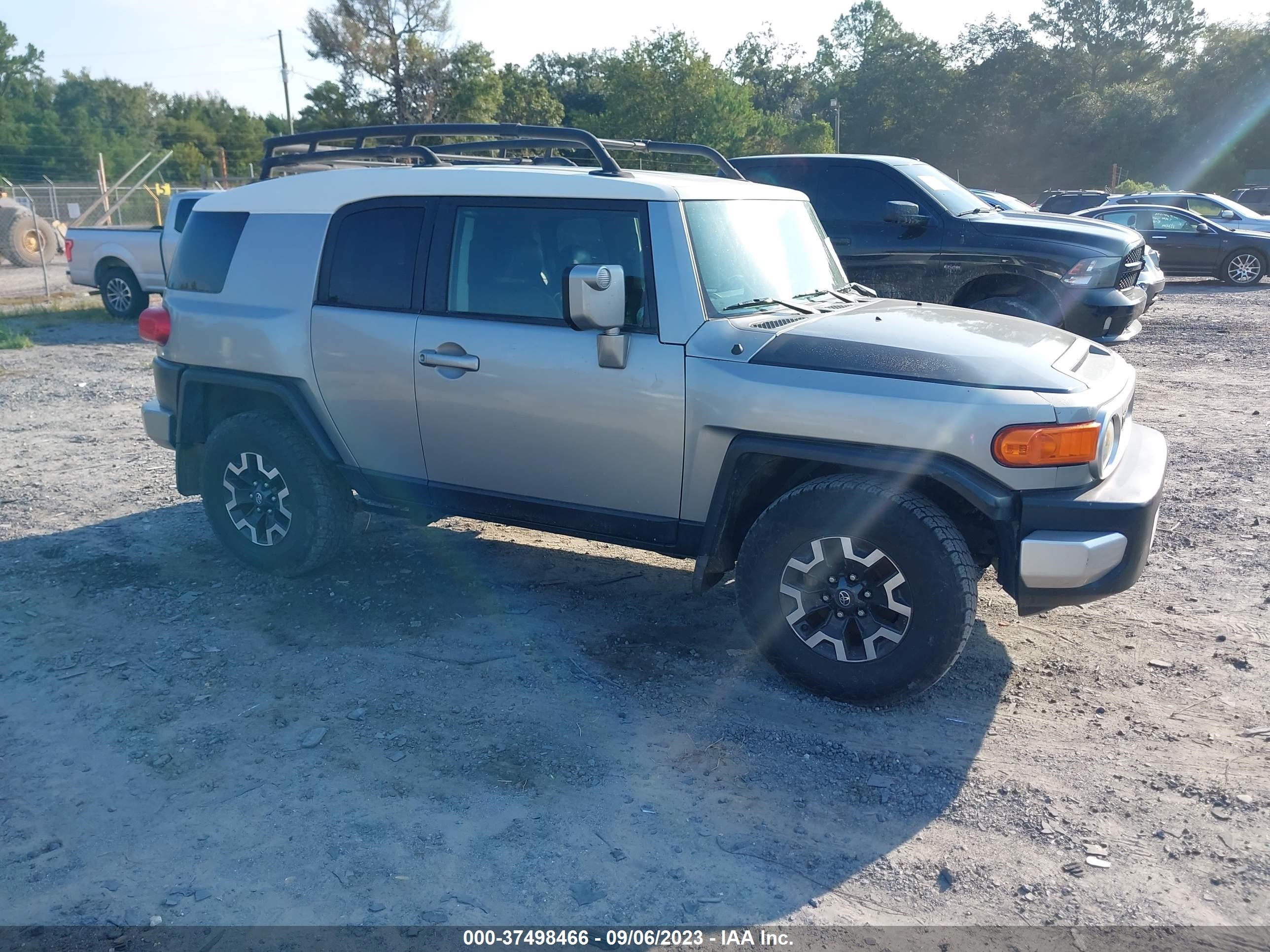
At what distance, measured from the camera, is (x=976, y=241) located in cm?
884

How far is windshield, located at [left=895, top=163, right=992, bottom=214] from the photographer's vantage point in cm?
919

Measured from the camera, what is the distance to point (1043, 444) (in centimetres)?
362

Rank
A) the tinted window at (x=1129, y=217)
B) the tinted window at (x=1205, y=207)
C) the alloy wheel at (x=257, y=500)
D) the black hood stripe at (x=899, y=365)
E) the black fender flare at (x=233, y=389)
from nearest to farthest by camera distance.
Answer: the black hood stripe at (x=899, y=365)
the black fender flare at (x=233, y=389)
the alloy wheel at (x=257, y=500)
the tinted window at (x=1129, y=217)
the tinted window at (x=1205, y=207)

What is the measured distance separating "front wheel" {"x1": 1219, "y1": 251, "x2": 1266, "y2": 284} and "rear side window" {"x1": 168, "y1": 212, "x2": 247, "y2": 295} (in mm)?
17811

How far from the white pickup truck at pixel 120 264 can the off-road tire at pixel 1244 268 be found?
684 inches

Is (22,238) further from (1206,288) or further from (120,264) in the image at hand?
(1206,288)

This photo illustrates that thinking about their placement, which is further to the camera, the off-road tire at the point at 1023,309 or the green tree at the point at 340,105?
the green tree at the point at 340,105

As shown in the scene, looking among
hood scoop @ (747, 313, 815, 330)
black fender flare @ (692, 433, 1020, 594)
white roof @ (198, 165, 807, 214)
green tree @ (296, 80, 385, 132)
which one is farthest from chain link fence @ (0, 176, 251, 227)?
black fender flare @ (692, 433, 1020, 594)

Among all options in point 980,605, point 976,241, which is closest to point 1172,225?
point 976,241

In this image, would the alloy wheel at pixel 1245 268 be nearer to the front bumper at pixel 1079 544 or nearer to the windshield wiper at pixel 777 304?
the windshield wiper at pixel 777 304

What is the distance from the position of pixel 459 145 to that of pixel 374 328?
4.66ft

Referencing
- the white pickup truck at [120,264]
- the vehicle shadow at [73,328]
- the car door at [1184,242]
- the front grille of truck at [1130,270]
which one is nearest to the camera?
the front grille of truck at [1130,270]

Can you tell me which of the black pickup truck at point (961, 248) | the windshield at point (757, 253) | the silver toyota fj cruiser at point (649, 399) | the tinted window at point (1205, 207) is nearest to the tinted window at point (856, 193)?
the black pickup truck at point (961, 248)

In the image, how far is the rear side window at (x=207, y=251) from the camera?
531cm
